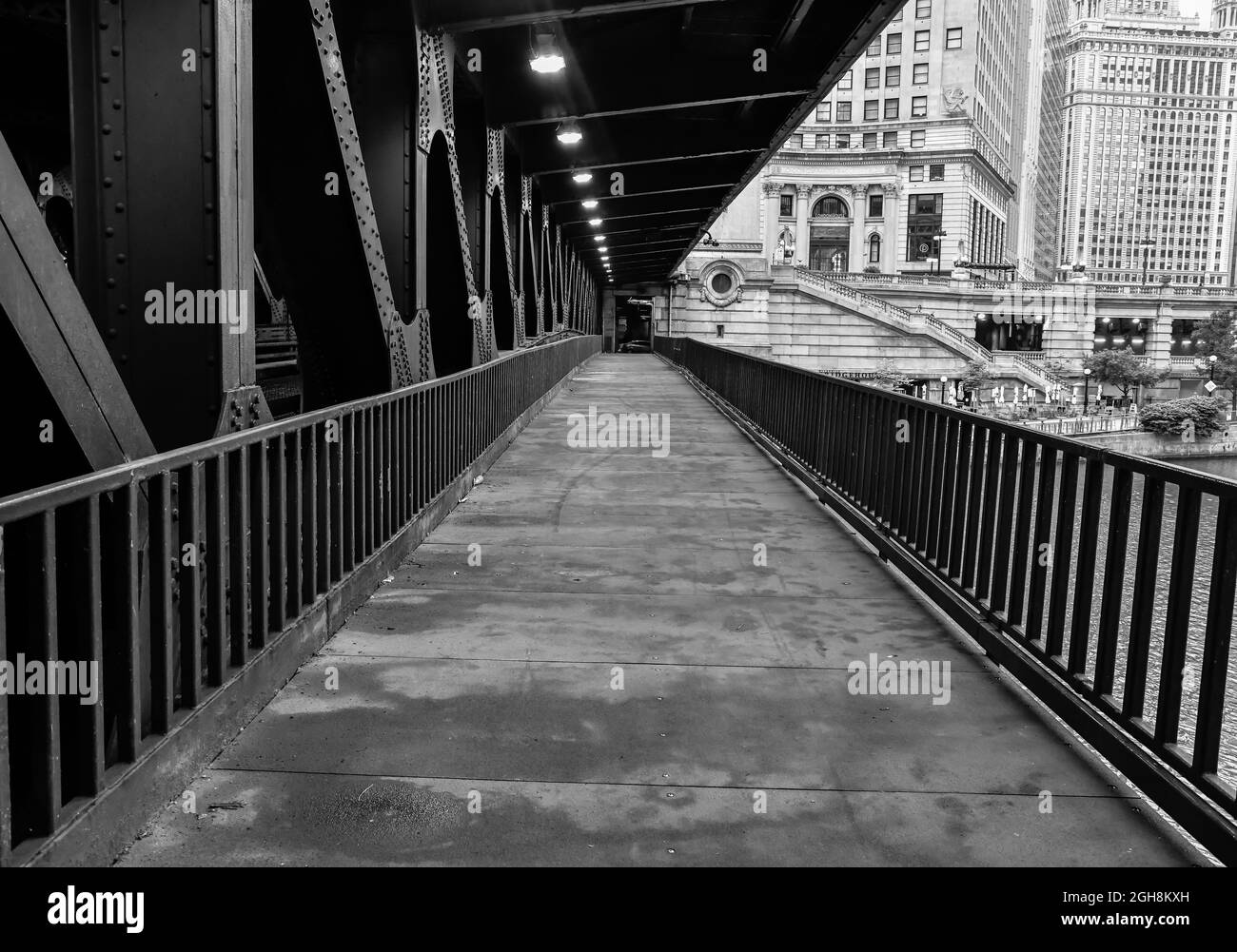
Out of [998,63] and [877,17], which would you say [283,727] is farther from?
[998,63]

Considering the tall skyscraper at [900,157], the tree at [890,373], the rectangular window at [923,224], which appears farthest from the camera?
the rectangular window at [923,224]

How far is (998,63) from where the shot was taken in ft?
417

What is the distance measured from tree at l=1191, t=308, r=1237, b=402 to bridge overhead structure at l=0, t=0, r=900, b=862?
10645 cm

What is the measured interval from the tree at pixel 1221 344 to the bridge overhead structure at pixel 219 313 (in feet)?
349


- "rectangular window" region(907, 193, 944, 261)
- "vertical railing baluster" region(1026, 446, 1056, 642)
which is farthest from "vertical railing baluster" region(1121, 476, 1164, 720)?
"rectangular window" region(907, 193, 944, 261)

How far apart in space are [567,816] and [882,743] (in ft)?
4.65

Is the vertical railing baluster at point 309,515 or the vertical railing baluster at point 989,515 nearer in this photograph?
the vertical railing baluster at point 309,515

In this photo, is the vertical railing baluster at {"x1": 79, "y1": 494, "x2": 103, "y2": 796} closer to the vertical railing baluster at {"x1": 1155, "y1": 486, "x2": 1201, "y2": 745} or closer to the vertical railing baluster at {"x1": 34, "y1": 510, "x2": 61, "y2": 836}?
the vertical railing baluster at {"x1": 34, "y1": 510, "x2": 61, "y2": 836}

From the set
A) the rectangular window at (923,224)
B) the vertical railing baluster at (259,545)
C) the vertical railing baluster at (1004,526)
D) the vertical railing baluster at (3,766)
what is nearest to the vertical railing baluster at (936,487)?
the vertical railing baluster at (1004,526)

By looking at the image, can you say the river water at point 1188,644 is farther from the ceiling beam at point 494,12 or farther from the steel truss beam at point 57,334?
the ceiling beam at point 494,12

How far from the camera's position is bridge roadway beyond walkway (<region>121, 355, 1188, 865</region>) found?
358 cm

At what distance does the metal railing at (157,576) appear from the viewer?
9.95ft

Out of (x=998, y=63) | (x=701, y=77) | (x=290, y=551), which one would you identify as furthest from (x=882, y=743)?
(x=998, y=63)

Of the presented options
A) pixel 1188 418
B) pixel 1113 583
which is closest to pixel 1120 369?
pixel 1188 418
